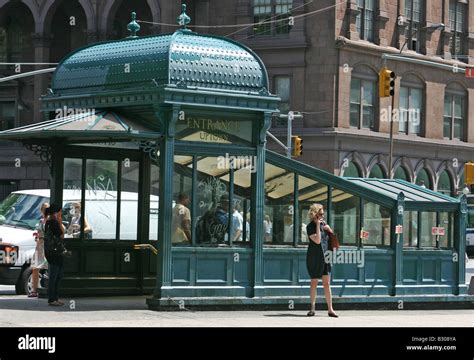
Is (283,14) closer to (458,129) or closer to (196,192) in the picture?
(458,129)

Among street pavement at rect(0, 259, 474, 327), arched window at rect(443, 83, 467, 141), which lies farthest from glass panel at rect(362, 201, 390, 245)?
arched window at rect(443, 83, 467, 141)

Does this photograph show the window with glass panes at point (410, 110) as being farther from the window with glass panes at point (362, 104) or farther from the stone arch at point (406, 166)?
the window with glass panes at point (362, 104)

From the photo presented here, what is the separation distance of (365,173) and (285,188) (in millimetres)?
35930

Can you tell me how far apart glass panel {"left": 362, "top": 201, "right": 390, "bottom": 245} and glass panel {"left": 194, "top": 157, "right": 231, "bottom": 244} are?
2.97 m

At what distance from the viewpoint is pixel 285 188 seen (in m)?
20.9

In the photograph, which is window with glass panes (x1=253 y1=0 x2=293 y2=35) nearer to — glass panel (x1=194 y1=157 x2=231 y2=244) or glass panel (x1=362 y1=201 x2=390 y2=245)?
glass panel (x1=362 y1=201 x2=390 y2=245)

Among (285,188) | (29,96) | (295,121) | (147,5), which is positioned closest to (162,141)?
(285,188)

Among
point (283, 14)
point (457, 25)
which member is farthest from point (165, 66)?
point (457, 25)

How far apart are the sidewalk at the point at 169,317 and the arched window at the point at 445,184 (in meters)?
41.3

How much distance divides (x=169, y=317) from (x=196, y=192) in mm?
2431

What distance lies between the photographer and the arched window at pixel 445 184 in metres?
62.3
